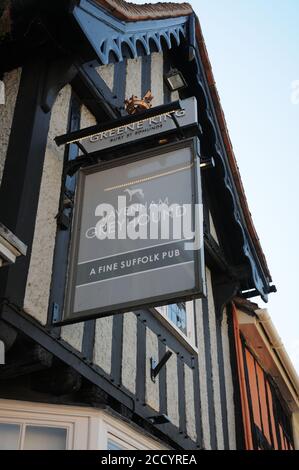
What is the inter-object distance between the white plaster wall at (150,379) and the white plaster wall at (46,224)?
177 cm

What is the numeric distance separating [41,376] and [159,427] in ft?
5.50

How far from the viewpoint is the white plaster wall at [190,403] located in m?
6.60

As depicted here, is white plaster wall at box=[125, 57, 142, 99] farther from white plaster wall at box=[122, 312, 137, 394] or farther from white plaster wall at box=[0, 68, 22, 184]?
white plaster wall at box=[122, 312, 137, 394]

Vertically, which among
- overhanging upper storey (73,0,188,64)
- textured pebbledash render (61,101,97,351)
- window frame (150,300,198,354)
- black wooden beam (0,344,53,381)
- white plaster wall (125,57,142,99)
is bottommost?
black wooden beam (0,344,53,381)

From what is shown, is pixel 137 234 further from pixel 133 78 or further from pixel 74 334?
pixel 133 78

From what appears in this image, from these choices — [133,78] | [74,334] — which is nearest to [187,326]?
[74,334]

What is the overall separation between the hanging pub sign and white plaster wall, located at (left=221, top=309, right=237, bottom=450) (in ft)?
14.3

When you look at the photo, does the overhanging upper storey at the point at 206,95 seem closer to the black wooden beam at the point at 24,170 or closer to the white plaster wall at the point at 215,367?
the white plaster wall at the point at 215,367

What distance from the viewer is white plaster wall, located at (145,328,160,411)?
18.9 feet

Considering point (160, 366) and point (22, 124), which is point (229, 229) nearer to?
point (160, 366)

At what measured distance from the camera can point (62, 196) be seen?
5012 millimetres

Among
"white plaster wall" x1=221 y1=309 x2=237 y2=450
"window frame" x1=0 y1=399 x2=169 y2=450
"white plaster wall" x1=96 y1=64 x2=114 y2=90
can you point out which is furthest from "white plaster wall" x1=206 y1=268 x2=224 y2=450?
"white plaster wall" x1=96 y1=64 x2=114 y2=90

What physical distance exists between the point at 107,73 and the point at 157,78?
1764mm
